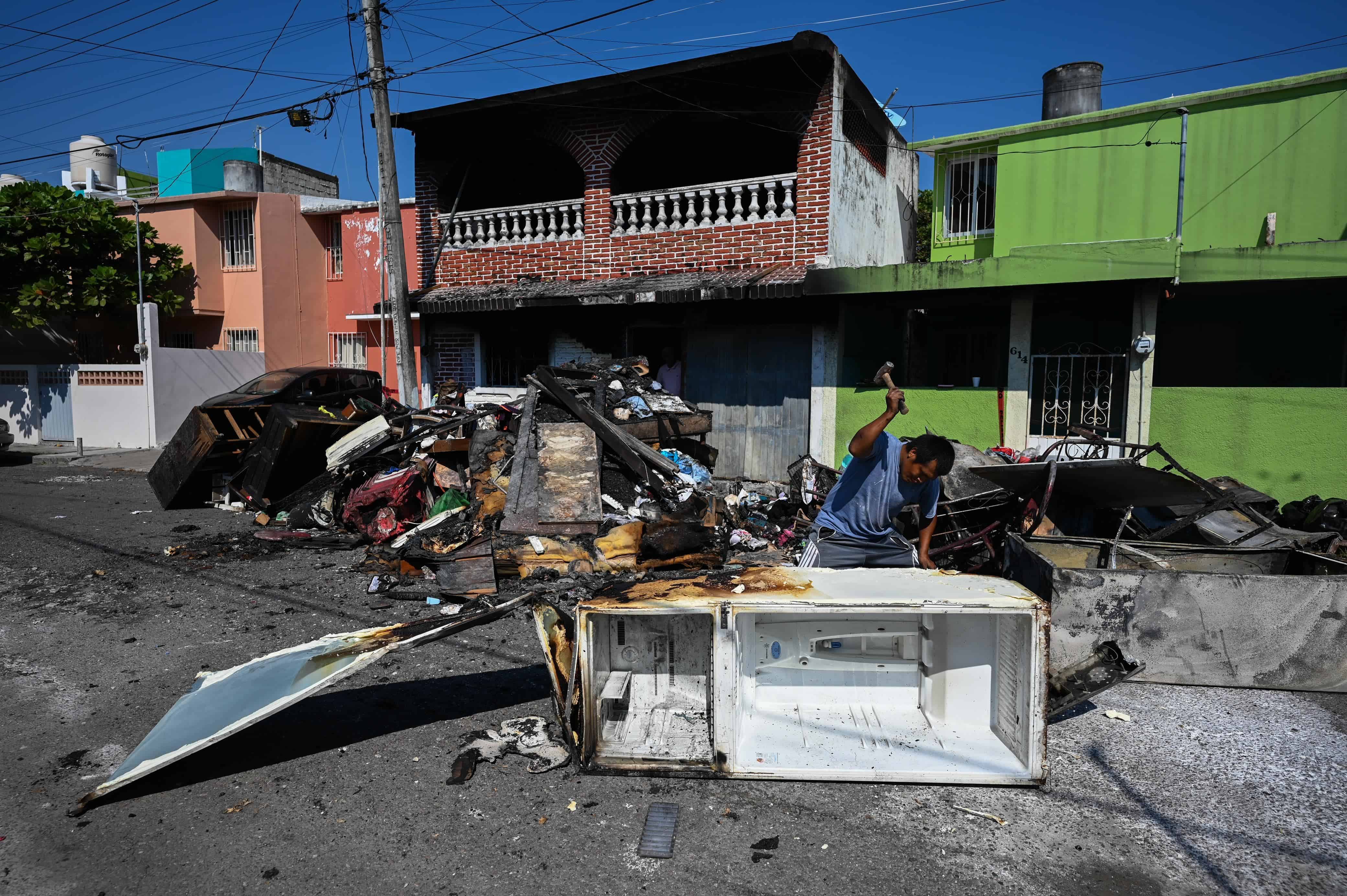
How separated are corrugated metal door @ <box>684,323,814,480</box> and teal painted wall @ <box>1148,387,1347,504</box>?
4.31 meters

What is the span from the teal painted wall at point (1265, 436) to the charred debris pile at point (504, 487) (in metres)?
3.76

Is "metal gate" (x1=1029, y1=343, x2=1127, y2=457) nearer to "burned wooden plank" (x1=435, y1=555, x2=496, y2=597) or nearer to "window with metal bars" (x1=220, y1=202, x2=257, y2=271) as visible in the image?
"burned wooden plank" (x1=435, y1=555, x2=496, y2=597)

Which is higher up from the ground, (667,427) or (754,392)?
(754,392)

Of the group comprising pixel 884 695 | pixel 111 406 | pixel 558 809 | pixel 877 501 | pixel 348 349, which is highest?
pixel 348 349

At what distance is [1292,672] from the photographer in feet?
14.5

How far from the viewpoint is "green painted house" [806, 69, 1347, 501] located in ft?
26.9

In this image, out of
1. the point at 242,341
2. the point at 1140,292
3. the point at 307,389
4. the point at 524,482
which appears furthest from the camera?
the point at 242,341

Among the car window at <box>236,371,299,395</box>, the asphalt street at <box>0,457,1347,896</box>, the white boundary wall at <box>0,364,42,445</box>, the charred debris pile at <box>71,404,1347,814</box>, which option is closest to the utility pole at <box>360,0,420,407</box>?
the car window at <box>236,371,299,395</box>

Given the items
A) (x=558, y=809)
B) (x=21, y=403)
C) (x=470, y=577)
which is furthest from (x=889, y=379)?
(x=21, y=403)

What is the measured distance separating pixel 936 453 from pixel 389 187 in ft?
35.3

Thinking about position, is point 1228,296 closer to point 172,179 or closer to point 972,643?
point 972,643

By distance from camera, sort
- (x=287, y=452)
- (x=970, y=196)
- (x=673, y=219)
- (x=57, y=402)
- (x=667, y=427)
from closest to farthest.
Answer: (x=287, y=452) < (x=667, y=427) < (x=673, y=219) < (x=970, y=196) < (x=57, y=402)

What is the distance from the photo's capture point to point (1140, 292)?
871 cm

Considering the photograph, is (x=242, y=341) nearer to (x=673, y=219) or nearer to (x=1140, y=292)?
(x=673, y=219)
